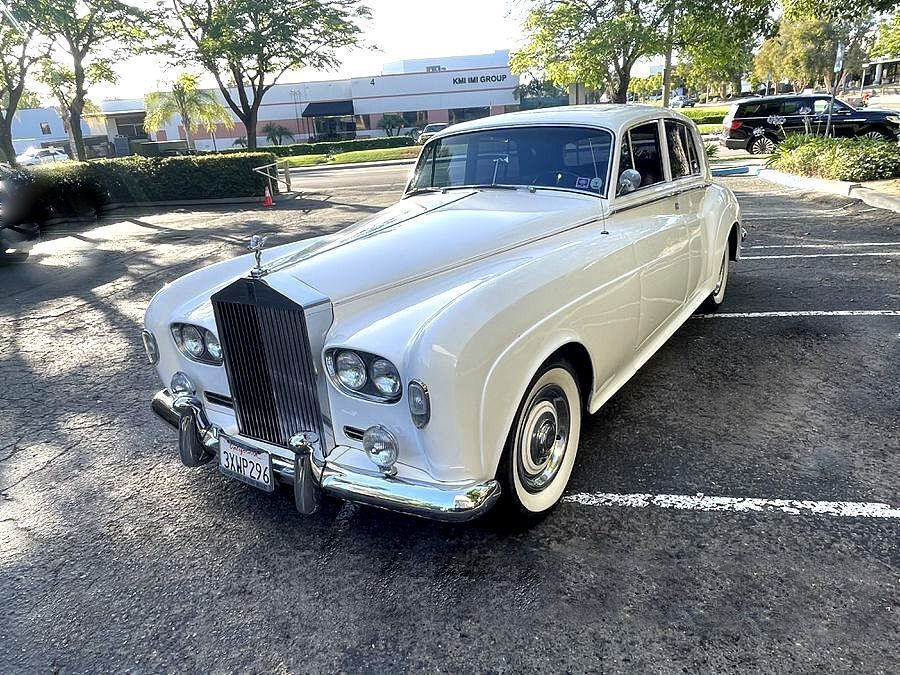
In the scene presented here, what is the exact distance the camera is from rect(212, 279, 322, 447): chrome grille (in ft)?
8.14

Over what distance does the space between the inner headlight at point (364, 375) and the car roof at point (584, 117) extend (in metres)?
2.37

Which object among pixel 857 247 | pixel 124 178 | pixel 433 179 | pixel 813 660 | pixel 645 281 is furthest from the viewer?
pixel 124 178

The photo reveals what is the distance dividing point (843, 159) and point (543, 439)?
12422 millimetres

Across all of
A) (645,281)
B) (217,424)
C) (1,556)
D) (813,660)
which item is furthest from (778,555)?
(1,556)

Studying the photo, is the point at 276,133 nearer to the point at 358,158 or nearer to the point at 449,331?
the point at 358,158

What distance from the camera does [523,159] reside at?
13.0 feet

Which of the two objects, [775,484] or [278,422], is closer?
[278,422]

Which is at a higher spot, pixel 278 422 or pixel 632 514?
pixel 278 422

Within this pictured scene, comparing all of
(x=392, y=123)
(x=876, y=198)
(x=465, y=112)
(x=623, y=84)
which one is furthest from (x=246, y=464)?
(x=465, y=112)

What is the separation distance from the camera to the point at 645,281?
354cm

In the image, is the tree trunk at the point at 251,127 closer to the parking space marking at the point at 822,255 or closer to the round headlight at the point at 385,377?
the parking space marking at the point at 822,255

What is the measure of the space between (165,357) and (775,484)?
123 inches

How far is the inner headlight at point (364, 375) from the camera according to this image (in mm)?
2287

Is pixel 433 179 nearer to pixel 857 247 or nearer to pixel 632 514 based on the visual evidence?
pixel 632 514
